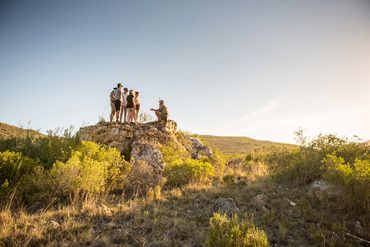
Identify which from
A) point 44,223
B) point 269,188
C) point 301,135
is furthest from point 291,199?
point 44,223

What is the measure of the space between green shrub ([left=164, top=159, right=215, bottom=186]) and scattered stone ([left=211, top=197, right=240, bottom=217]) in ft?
8.38

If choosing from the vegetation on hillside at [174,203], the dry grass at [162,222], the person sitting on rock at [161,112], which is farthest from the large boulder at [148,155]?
the person sitting on rock at [161,112]

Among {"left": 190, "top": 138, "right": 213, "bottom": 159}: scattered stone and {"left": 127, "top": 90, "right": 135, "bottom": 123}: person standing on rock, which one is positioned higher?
{"left": 127, "top": 90, "right": 135, "bottom": 123}: person standing on rock

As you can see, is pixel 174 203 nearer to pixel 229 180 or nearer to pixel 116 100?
pixel 229 180

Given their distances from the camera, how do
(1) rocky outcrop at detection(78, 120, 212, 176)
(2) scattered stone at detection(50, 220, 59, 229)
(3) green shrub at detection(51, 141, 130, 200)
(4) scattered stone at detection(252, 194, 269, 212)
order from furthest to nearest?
(1) rocky outcrop at detection(78, 120, 212, 176) → (3) green shrub at detection(51, 141, 130, 200) → (4) scattered stone at detection(252, 194, 269, 212) → (2) scattered stone at detection(50, 220, 59, 229)

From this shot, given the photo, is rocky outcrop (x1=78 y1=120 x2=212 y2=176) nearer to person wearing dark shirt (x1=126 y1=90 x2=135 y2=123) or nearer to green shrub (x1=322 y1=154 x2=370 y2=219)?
person wearing dark shirt (x1=126 y1=90 x2=135 y2=123)

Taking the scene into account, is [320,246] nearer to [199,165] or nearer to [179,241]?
[179,241]

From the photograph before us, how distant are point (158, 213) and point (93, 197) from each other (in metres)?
2.06

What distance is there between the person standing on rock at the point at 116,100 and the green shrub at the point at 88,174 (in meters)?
3.94

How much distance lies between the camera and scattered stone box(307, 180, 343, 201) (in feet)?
21.7

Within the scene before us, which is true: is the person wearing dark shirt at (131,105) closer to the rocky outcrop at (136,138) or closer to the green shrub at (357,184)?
the rocky outcrop at (136,138)

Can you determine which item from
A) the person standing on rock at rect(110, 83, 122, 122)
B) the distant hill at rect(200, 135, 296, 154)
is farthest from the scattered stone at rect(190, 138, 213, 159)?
the distant hill at rect(200, 135, 296, 154)

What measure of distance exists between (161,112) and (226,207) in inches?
319

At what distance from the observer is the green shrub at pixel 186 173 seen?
9422 mm
